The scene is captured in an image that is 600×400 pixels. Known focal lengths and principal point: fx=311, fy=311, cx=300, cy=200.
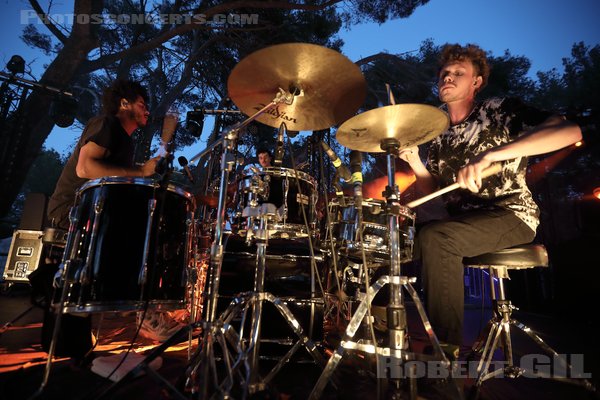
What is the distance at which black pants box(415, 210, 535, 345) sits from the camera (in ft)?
6.15

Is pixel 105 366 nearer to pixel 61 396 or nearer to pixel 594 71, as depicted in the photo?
pixel 61 396

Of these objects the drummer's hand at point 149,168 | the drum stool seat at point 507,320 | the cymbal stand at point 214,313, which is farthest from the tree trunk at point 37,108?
the drum stool seat at point 507,320

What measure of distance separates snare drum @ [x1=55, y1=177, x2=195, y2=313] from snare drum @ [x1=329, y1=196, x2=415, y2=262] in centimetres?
126

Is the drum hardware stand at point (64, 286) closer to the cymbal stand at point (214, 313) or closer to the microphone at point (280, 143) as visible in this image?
the cymbal stand at point (214, 313)

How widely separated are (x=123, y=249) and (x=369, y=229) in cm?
181

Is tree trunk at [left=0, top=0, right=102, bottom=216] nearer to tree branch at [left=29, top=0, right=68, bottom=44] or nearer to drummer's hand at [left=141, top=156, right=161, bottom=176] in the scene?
tree branch at [left=29, top=0, right=68, bottom=44]

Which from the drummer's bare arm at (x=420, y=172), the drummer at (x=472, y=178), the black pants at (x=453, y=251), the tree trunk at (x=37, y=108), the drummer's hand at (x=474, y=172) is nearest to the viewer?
the drummer's hand at (x=474, y=172)

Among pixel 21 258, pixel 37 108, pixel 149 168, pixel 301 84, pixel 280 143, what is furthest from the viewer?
pixel 37 108

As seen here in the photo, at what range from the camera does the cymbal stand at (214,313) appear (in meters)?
1.41

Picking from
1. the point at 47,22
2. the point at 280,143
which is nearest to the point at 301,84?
the point at 280,143

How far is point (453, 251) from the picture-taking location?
1935mm

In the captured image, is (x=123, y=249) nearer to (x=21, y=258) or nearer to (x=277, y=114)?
(x=277, y=114)

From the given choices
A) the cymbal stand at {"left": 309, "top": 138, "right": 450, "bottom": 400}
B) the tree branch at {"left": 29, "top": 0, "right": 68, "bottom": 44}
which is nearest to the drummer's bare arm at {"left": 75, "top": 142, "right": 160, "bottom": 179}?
the cymbal stand at {"left": 309, "top": 138, "right": 450, "bottom": 400}

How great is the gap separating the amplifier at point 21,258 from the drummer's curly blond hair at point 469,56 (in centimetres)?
648
